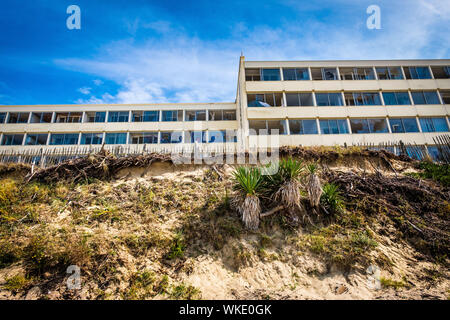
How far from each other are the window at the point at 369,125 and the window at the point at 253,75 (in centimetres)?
1208

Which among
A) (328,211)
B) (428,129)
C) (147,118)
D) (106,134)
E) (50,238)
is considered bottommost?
(50,238)

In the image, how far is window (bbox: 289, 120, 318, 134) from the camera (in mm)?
27031

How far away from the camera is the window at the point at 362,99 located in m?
28.7

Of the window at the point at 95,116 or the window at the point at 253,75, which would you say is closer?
the window at the point at 253,75

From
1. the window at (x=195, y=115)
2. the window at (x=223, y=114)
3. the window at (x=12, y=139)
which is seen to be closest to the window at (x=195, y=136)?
the window at (x=195, y=115)

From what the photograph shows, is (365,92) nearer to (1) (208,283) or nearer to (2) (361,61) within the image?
(2) (361,61)

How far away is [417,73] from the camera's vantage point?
30047 mm

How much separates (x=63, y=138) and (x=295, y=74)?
3189 centimetres

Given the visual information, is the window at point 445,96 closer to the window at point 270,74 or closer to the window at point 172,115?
the window at point 270,74

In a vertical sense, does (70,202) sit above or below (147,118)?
below

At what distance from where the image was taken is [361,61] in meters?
30.0

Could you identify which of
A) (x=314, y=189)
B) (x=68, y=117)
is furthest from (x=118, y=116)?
(x=314, y=189)
